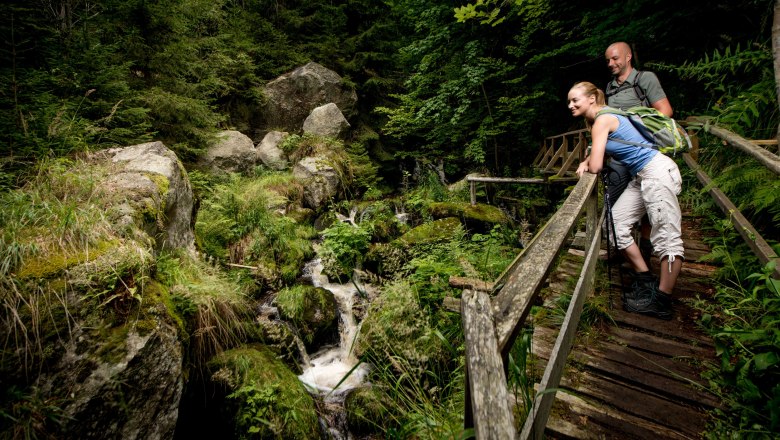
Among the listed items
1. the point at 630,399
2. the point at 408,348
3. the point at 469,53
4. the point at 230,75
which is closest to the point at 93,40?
the point at 230,75

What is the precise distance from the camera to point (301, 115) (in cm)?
1316

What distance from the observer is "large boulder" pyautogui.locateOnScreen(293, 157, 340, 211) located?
985cm

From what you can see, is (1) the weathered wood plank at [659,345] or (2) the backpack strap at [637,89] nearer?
(1) the weathered wood plank at [659,345]

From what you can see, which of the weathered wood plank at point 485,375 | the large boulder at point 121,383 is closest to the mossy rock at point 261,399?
the large boulder at point 121,383

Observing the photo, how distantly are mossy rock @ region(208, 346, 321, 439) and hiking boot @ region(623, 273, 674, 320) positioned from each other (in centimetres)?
341

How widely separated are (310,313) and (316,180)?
233 inches

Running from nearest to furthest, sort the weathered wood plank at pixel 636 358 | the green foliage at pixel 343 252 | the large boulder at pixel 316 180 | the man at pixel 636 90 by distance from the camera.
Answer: the weathered wood plank at pixel 636 358, the man at pixel 636 90, the green foliage at pixel 343 252, the large boulder at pixel 316 180

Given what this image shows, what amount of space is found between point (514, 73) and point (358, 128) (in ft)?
23.2

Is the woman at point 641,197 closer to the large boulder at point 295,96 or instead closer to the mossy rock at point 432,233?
the mossy rock at point 432,233

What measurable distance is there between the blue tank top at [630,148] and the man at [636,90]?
3.31 feet

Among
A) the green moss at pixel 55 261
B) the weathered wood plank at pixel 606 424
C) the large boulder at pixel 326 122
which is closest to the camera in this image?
the weathered wood plank at pixel 606 424

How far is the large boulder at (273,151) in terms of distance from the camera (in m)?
11.0

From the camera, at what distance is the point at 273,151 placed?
11453 millimetres

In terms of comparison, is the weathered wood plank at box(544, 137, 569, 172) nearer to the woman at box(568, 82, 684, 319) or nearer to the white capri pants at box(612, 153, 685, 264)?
the woman at box(568, 82, 684, 319)
